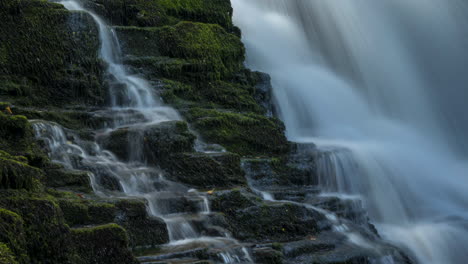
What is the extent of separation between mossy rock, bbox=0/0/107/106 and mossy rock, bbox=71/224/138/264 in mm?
5053

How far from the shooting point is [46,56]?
10172 mm

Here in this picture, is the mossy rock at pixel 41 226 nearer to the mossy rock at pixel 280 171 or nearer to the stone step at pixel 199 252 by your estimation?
the stone step at pixel 199 252

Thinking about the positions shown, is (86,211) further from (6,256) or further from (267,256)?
(267,256)

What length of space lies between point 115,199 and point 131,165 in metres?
2.03

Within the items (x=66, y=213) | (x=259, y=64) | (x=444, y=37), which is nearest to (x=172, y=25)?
(x=259, y=64)

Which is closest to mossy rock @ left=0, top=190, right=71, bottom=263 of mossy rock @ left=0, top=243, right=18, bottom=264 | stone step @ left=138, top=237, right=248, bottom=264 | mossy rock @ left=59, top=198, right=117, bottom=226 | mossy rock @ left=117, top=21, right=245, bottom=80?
mossy rock @ left=0, top=243, right=18, bottom=264

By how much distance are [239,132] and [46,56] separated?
156 inches

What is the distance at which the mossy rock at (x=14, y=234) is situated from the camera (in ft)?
13.2

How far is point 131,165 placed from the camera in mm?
8289

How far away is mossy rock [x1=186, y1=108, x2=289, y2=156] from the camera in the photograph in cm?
1043

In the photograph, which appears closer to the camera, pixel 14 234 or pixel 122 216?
pixel 14 234

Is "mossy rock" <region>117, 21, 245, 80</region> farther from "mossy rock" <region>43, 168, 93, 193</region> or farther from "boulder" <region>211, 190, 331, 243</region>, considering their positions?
"mossy rock" <region>43, 168, 93, 193</region>

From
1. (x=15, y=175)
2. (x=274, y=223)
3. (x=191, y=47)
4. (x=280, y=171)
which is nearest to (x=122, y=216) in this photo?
(x=15, y=175)

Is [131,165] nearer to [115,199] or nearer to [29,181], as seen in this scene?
[115,199]
